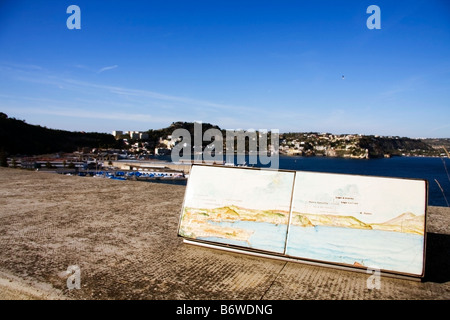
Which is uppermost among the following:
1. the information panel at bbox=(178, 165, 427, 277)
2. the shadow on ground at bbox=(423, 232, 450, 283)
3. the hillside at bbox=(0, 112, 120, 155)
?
the hillside at bbox=(0, 112, 120, 155)

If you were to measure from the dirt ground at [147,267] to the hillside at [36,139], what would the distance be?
156ft

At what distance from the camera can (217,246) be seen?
9.12 feet

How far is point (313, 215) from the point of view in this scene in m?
2.54

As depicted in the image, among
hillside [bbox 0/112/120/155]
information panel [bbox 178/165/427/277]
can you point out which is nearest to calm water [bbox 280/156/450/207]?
information panel [bbox 178/165/427/277]

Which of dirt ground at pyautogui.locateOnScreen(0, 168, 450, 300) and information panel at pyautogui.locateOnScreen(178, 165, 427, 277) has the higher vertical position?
information panel at pyautogui.locateOnScreen(178, 165, 427, 277)

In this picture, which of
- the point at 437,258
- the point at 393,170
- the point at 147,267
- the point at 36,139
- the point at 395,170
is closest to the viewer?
the point at 147,267

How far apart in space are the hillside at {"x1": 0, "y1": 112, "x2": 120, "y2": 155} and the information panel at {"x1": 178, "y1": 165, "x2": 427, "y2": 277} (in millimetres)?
49173

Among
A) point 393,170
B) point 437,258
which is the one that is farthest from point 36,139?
point 393,170

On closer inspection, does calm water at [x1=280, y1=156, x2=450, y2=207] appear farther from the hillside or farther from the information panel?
the hillside

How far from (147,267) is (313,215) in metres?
1.46

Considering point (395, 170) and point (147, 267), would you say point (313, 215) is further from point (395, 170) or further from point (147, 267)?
point (395, 170)

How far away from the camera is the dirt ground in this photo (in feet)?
6.63

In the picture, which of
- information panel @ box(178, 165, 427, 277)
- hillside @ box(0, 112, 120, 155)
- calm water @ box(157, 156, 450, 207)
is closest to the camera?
information panel @ box(178, 165, 427, 277)
